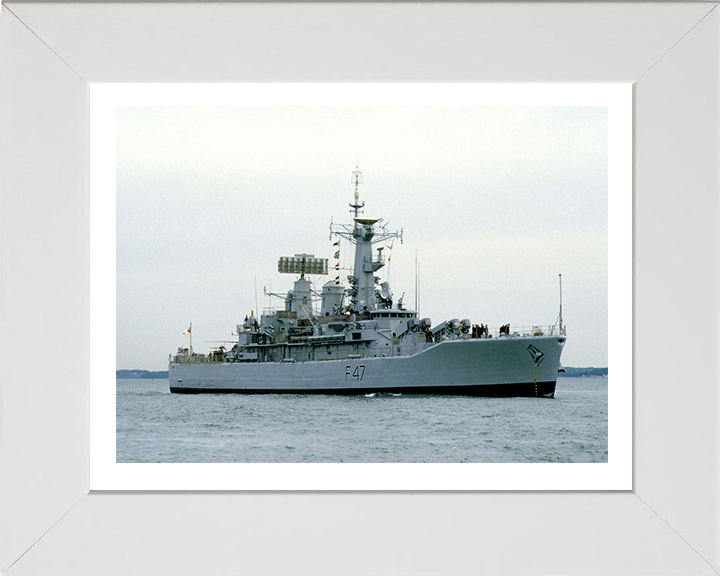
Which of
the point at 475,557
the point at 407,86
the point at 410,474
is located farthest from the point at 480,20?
the point at 475,557

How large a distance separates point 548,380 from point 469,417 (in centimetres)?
181

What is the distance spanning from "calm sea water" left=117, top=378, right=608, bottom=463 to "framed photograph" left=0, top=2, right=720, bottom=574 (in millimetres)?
10588

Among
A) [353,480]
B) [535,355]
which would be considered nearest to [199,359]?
[535,355]

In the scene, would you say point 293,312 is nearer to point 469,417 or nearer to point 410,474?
point 469,417

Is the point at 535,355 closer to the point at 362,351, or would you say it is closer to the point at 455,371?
the point at 455,371

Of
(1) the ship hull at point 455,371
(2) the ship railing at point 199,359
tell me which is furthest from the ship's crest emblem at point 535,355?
(2) the ship railing at point 199,359

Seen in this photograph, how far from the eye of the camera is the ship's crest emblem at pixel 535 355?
16.3 meters

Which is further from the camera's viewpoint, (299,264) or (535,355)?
(299,264)

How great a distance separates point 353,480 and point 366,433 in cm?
1392

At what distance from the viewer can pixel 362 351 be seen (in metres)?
17.7

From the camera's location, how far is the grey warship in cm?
1628

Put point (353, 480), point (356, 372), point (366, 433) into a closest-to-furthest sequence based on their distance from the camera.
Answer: point (353, 480)
point (366, 433)
point (356, 372)

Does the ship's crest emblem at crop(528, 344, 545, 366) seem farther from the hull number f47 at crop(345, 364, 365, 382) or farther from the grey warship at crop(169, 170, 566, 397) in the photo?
the hull number f47 at crop(345, 364, 365, 382)
